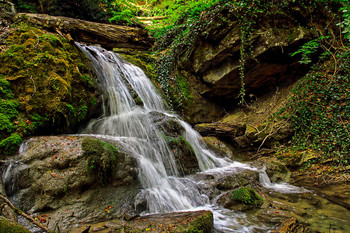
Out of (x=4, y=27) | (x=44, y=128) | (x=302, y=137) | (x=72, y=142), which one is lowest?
(x=302, y=137)

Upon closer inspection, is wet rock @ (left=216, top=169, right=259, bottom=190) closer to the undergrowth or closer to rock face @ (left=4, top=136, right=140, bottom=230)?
rock face @ (left=4, top=136, right=140, bottom=230)

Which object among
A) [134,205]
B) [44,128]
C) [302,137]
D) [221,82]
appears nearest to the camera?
[134,205]

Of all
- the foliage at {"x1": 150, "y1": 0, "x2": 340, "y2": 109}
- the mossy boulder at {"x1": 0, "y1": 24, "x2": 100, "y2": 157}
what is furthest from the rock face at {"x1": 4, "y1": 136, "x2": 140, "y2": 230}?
the foliage at {"x1": 150, "y1": 0, "x2": 340, "y2": 109}

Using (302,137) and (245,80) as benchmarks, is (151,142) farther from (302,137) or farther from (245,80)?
(245,80)

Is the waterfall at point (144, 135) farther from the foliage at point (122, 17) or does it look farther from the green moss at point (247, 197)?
the foliage at point (122, 17)

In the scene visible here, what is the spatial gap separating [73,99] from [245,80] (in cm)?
749

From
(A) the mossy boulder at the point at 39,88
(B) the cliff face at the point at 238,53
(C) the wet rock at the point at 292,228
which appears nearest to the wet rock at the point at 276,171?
(C) the wet rock at the point at 292,228

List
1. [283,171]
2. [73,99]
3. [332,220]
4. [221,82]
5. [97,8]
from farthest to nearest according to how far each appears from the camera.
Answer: [97,8]
[221,82]
[283,171]
[73,99]
[332,220]

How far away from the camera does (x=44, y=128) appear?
4602mm

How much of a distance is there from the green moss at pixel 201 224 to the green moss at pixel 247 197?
3.73 feet

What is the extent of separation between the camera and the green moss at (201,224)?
8.83 feet

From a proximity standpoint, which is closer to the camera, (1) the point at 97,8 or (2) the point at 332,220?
(2) the point at 332,220

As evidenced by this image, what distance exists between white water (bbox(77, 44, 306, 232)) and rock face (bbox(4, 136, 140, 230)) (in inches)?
17.8

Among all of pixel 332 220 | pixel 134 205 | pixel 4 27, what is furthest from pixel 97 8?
pixel 332 220
